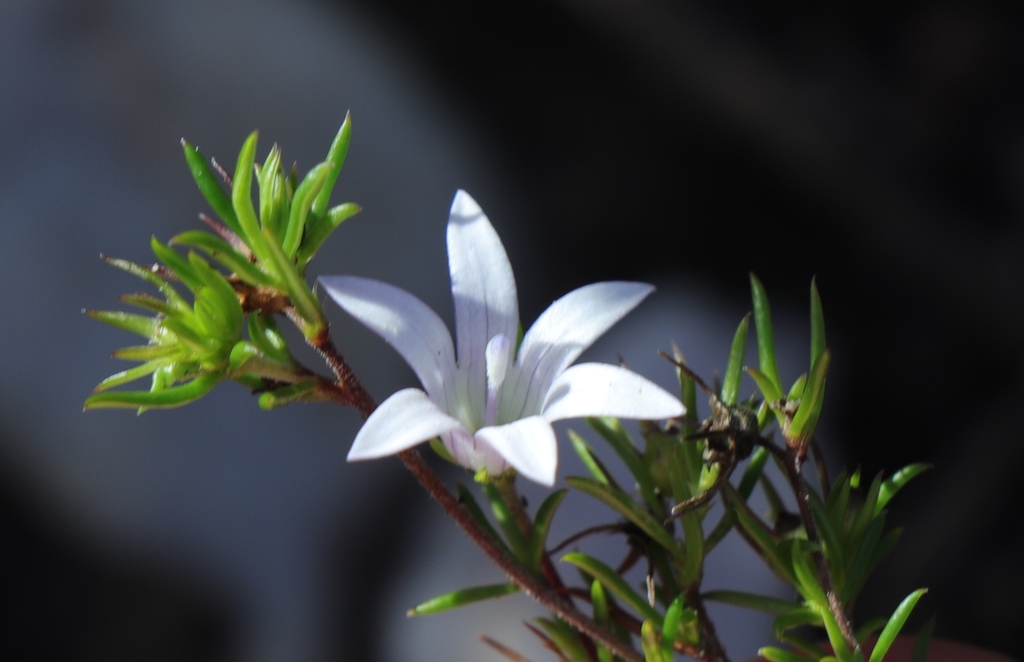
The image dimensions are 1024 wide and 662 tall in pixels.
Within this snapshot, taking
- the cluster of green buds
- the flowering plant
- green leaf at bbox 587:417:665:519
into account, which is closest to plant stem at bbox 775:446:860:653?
the flowering plant

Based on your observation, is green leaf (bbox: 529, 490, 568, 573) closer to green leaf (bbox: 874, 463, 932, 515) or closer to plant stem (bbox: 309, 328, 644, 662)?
plant stem (bbox: 309, 328, 644, 662)

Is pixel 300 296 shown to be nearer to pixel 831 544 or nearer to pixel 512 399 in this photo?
pixel 512 399

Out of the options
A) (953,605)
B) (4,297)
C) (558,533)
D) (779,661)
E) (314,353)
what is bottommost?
(953,605)

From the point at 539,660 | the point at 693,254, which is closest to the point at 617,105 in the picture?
the point at 693,254

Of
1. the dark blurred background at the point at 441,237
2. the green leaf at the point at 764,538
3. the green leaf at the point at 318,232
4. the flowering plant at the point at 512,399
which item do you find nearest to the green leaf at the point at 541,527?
the flowering plant at the point at 512,399

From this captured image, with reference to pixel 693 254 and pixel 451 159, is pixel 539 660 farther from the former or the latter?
pixel 451 159

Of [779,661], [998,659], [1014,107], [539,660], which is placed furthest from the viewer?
[1014,107]

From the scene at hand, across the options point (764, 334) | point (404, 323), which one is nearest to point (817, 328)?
point (764, 334)
